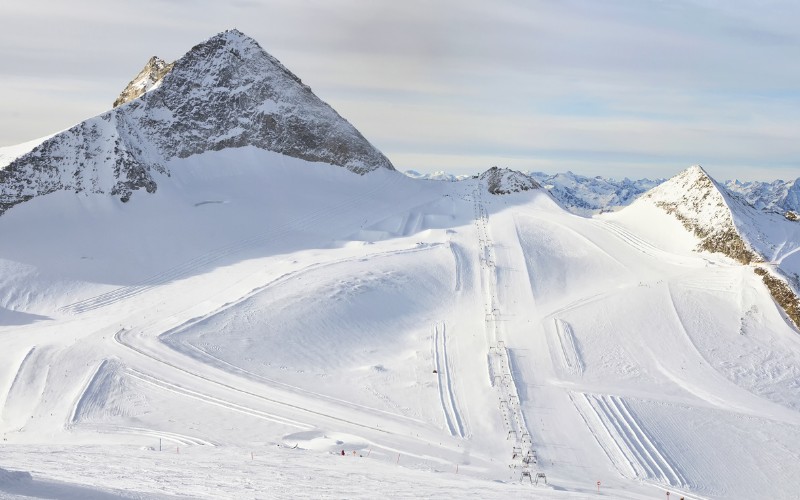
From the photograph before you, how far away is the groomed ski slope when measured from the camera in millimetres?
24391

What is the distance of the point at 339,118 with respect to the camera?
79812 millimetres

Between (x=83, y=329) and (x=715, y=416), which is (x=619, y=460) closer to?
(x=715, y=416)

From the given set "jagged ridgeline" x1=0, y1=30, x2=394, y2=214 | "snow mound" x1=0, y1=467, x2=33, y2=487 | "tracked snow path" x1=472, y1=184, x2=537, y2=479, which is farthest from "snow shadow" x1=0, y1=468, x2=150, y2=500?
"jagged ridgeline" x1=0, y1=30, x2=394, y2=214

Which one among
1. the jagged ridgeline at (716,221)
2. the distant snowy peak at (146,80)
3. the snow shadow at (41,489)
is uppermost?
the distant snowy peak at (146,80)

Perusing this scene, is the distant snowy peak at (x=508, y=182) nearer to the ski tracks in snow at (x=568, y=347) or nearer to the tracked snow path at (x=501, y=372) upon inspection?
the tracked snow path at (x=501, y=372)

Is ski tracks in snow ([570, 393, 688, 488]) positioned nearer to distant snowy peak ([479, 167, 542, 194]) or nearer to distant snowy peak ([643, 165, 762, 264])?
distant snowy peak ([643, 165, 762, 264])

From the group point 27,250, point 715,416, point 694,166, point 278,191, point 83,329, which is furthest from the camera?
point 278,191

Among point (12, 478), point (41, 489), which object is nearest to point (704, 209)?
point (41, 489)

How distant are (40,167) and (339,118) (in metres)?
34.6

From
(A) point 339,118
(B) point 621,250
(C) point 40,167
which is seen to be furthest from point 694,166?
(C) point 40,167

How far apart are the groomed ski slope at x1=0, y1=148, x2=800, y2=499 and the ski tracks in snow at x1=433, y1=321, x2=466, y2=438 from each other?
0.44 feet

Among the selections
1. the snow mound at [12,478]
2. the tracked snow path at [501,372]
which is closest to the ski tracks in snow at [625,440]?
the tracked snow path at [501,372]

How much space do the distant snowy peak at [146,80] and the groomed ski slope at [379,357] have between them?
19.4 meters

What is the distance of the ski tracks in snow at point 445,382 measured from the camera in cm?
2902
